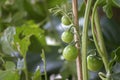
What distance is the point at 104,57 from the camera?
44 cm

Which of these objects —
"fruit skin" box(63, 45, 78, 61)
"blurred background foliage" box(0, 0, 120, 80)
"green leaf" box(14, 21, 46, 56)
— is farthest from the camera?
"blurred background foliage" box(0, 0, 120, 80)

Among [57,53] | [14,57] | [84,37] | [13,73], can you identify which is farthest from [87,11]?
[57,53]

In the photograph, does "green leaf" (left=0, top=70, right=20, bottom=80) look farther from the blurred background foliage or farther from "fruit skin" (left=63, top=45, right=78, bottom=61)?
"fruit skin" (left=63, top=45, right=78, bottom=61)

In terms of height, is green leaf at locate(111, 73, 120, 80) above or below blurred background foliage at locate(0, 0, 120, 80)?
below

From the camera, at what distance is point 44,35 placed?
34.7 inches

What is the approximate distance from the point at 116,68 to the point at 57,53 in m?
0.42

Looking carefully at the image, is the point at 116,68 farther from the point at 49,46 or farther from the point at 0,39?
the point at 49,46

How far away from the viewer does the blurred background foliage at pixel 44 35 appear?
679mm

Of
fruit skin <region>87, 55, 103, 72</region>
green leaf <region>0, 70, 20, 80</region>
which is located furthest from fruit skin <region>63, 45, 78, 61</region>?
green leaf <region>0, 70, 20, 80</region>

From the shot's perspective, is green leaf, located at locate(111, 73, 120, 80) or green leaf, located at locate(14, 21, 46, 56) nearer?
green leaf, located at locate(111, 73, 120, 80)

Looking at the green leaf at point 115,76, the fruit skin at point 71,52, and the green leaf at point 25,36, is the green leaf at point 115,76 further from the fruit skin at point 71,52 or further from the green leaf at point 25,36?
the green leaf at point 25,36

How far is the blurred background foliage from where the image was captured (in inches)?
26.7

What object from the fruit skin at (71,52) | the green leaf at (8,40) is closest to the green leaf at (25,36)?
the green leaf at (8,40)

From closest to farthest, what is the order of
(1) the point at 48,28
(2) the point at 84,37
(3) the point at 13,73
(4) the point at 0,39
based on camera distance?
(2) the point at 84,37 → (3) the point at 13,73 → (4) the point at 0,39 → (1) the point at 48,28
